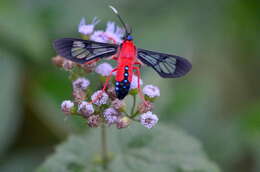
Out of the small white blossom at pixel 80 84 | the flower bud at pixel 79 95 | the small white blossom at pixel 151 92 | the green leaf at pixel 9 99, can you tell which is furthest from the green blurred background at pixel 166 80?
the flower bud at pixel 79 95

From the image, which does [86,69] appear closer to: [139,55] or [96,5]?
[139,55]

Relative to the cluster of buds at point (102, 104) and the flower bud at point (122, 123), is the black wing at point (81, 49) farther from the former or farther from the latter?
the flower bud at point (122, 123)

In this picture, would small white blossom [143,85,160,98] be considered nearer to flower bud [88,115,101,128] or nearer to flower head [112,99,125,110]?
flower head [112,99,125,110]

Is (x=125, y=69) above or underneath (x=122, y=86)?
above

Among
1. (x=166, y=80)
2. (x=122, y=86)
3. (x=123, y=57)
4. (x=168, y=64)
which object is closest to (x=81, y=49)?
(x=123, y=57)

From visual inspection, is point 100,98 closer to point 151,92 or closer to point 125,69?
point 125,69
